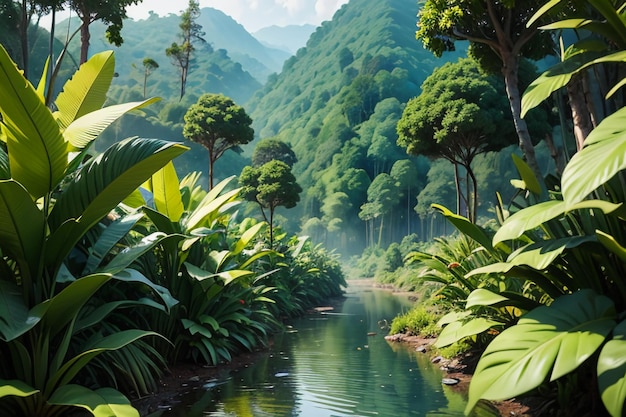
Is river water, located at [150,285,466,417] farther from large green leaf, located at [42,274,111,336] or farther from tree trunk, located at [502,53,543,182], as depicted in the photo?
tree trunk, located at [502,53,543,182]

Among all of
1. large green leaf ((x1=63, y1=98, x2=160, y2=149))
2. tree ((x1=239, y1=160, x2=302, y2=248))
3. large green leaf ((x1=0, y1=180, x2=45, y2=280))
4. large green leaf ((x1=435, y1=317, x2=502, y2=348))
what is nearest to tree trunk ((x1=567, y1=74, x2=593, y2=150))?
large green leaf ((x1=435, y1=317, x2=502, y2=348))

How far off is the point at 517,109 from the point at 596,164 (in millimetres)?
3293

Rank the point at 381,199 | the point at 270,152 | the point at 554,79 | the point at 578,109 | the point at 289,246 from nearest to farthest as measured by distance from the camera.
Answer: the point at 554,79, the point at 578,109, the point at 289,246, the point at 270,152, the point at 381,199

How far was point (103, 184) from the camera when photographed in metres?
3.31

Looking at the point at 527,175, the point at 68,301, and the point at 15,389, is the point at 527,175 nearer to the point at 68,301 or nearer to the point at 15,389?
the point at 68,301

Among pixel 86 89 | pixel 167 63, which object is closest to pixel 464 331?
pixel 86 89

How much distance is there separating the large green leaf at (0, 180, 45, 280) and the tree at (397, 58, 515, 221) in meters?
8.66

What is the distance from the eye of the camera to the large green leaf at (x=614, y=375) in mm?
2027

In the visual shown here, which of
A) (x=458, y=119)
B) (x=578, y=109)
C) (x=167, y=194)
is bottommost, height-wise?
(x=167, y=194)

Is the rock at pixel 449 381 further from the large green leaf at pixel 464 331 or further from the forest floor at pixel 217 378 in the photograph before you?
the large green leaf at pixel 464 331

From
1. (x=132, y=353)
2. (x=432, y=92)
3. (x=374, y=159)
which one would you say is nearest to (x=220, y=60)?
(x=374, y=159)

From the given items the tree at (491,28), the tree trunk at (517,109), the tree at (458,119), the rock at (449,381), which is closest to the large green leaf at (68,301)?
the rock at (449,381)

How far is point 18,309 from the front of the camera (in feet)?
9.71

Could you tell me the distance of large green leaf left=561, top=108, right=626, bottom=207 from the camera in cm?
219
